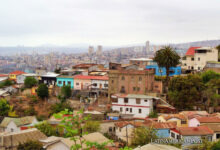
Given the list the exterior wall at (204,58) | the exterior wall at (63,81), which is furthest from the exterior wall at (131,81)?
the exterior wall at (204,58)

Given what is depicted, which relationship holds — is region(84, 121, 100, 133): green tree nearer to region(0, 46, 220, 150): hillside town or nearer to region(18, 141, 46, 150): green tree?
region(0, 46, 220, 150): hillside town

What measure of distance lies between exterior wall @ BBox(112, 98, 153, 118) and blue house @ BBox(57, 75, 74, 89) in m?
10.2

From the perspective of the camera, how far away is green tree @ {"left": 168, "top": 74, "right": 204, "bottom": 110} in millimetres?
28484

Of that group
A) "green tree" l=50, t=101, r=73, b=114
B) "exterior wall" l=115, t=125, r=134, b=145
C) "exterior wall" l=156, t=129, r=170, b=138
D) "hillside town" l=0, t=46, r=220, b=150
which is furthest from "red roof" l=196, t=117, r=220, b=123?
"green tree" l=50, t=101, r=73, b=114

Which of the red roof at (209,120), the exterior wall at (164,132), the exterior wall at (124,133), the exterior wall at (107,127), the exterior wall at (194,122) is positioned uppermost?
the red roof at (209,120)

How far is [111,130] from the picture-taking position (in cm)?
2505

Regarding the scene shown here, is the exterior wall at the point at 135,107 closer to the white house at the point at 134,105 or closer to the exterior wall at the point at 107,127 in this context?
the white house at the point at 134,105

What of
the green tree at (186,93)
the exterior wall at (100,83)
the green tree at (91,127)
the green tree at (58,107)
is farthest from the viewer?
the exterior wall at (100,83)

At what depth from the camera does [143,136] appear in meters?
19.3

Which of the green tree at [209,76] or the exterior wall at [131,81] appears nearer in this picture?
the exterior wall at [131,81]

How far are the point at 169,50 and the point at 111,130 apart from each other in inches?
465

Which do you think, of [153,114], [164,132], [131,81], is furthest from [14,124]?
[164,132]

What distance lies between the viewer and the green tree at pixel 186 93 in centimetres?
2848

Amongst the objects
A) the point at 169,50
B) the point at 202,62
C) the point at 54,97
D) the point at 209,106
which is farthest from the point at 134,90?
the point at 202,62
